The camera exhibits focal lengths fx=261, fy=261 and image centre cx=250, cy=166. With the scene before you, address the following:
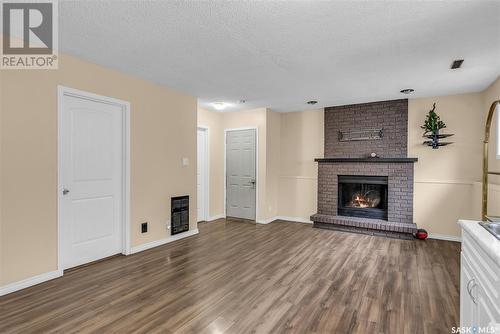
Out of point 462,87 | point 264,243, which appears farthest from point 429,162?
point 264,243

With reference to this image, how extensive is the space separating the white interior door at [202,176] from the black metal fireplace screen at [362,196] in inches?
112

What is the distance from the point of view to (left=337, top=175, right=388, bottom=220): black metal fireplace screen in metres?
5.03

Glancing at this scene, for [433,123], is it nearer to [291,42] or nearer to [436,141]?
[436,141]

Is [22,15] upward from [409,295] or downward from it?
upward

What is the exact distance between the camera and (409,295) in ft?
8.33

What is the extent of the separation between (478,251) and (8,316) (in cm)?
334

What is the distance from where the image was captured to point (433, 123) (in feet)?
14.5

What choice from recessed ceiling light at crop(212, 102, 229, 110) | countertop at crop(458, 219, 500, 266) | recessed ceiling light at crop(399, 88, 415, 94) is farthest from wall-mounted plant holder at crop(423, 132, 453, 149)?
recessed ceiling light at crop(212, 102, 229, 110)

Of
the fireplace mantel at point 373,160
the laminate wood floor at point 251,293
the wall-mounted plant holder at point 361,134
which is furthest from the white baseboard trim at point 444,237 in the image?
the wall-mounted plant holder at point 361,134

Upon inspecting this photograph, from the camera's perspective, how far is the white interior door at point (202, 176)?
5.75m

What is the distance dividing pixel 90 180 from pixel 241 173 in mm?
3182

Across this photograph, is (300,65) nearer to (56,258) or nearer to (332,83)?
(332,83)

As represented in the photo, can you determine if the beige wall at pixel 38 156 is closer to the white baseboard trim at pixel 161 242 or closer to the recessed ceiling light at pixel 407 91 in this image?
the white baseboard trim at pixel 161 242

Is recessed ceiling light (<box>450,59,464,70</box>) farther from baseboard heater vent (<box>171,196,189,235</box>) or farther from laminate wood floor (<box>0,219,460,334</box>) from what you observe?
baseboard heater vent (<box>171,196,189,235</box>)
